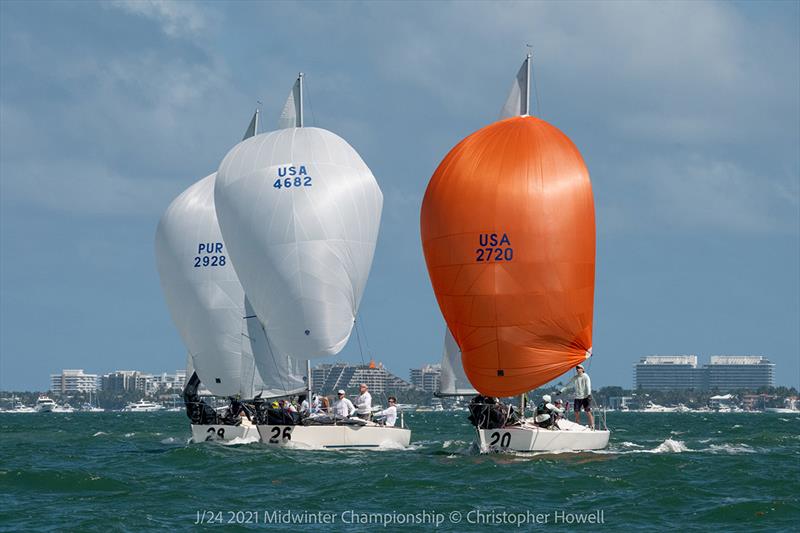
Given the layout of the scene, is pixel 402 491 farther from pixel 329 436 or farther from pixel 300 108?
pixel 300 108

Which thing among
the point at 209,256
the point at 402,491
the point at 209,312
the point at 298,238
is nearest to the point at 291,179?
the point at 298,238

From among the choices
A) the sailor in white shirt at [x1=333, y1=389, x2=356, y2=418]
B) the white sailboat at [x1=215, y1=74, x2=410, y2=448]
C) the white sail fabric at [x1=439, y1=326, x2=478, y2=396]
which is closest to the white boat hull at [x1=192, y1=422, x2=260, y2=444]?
the white sailboat at [x1=215, y1=74, x2=410, y2=448]

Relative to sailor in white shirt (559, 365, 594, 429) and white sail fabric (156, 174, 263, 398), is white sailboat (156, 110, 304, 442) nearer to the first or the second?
white sail fabric (156, 174, 263, 398)

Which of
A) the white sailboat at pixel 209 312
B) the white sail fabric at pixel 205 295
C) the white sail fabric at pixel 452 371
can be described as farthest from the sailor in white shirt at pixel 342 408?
the white sail fabric at pixel 205 295

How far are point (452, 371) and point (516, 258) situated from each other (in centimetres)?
466

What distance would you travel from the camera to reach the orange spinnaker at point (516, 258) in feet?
97.9

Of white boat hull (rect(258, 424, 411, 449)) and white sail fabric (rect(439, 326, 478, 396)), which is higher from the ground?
white sail fabric (rect(439, 326, 478, 396))

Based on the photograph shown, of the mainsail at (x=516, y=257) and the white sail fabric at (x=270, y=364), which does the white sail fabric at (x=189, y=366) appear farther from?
the mainsail at (x=516, y=257)

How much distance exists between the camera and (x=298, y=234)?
34.7 metres

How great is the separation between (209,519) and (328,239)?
1551 centimetres

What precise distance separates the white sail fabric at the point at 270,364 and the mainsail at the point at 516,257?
7425 mm

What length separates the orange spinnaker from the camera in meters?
29.8

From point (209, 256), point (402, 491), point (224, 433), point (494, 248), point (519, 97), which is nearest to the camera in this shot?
point (402, 491)

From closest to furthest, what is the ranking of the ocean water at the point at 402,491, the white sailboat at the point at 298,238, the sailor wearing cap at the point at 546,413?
the ocean water at the point at 402,491, the sailor wearing cap at the point at 546,413, the white sailboat at the point at 298,238
